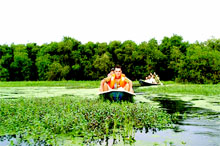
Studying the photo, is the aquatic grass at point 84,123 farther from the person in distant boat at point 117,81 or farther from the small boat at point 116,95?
the person in distant boat at point 117,81

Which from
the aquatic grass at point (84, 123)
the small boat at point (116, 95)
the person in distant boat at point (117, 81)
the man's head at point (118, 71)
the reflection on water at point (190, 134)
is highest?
the man's head at point (118, 71)

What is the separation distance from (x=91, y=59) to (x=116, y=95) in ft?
121

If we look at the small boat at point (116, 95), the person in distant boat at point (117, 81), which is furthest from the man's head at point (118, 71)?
the small boat at point (116, 95)

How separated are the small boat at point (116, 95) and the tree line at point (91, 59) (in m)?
32.6

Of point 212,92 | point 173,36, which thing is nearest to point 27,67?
point 173,36

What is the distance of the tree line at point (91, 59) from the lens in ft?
155

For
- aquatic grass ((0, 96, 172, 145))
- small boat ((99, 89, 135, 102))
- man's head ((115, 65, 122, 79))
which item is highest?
man's head ((115, 65, 122, 79))

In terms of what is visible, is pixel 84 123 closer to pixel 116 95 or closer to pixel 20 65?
pixel 116 95

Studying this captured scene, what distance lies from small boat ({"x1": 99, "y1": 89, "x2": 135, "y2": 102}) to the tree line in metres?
32.6

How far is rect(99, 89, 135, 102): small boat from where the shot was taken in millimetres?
13023

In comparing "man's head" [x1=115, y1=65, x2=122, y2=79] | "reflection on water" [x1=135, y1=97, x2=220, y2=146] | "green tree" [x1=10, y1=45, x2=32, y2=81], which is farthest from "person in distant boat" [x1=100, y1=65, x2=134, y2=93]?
"green tree" [x1=10, y1=45, x2=32, y2=81]

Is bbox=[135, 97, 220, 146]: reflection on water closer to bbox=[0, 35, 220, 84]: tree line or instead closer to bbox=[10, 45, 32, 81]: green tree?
bbox=[0, 35, 220, 84]: tree line

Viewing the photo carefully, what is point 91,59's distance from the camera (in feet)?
164

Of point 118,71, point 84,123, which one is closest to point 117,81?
point 118,71
